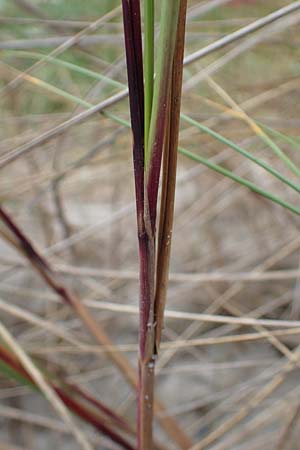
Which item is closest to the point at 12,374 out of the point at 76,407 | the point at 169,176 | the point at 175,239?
the point at 76,407

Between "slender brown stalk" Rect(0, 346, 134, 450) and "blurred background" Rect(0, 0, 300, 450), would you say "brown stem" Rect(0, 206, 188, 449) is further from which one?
"blurred background" Rect(0, 0, 300, 450)

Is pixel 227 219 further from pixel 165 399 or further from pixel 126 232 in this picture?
pixel 165 399

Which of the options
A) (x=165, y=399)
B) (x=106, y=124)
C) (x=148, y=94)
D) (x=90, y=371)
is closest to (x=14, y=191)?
(x=106, y=124)

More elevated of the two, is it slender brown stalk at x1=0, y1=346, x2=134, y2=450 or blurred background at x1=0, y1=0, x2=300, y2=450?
blurred background at x1=0, y1=0, x2=300, y2=450

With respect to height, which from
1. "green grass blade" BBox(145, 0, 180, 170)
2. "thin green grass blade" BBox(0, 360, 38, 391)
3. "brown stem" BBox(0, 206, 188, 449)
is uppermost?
"brown stem" BBox(0, 206, 188, 449)

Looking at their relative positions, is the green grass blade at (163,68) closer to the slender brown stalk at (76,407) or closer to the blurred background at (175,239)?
the slender brown stalk at (76,407)

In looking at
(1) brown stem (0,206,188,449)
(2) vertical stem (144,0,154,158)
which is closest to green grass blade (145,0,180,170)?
(2) vertical stem (144,0,154,158)

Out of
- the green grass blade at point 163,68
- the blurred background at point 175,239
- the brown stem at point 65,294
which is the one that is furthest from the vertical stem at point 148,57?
the blurred background at point 175,239

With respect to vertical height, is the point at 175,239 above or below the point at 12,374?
above

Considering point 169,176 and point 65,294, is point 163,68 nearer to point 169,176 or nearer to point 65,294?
point 169,176
